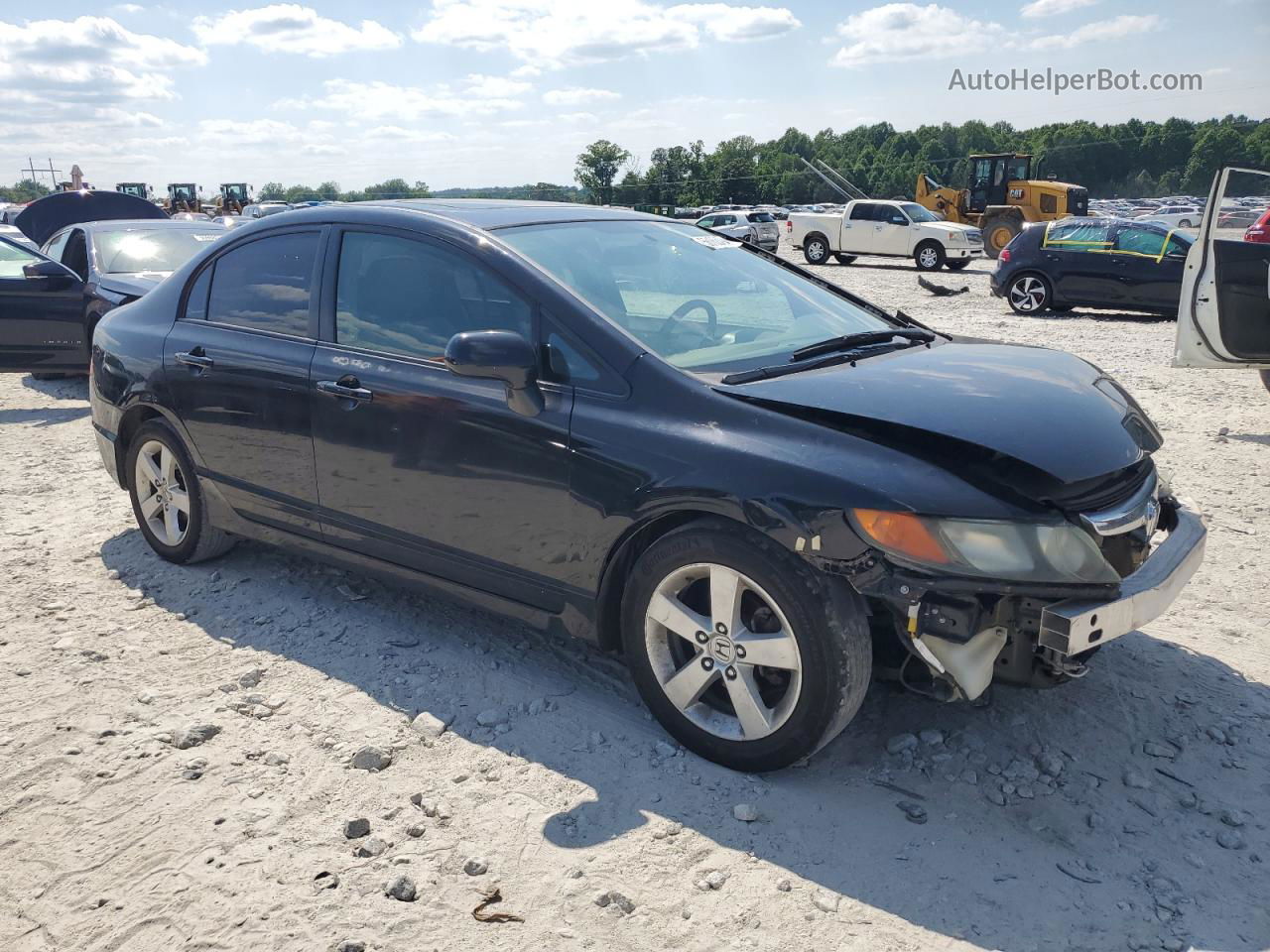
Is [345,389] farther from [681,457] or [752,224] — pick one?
[752,224]

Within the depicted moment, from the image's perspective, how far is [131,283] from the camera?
9.39 meters

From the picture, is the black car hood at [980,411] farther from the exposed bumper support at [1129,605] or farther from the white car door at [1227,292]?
the white car door at [1227,292]

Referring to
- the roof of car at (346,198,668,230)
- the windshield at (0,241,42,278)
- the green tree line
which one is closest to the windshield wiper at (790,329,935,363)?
the roof of car at (346,198,668,230)

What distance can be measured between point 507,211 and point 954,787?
2690 mm

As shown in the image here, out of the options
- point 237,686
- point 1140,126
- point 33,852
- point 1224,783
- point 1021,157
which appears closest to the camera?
point 33,852

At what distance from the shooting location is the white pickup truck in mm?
25953

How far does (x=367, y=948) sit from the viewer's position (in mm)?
2484

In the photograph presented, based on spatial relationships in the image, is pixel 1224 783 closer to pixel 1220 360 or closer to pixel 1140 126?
pixel 1220 360

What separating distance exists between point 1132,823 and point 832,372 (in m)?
1.59

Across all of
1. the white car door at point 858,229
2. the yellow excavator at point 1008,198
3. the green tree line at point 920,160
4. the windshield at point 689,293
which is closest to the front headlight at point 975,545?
the windshield at point 689,293

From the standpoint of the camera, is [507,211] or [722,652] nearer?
[722,652]

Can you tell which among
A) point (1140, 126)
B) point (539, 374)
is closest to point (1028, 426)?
point (539, 374)

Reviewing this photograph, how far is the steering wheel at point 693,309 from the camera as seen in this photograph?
3.58 m

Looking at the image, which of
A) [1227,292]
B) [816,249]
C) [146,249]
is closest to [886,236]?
[816,249]
